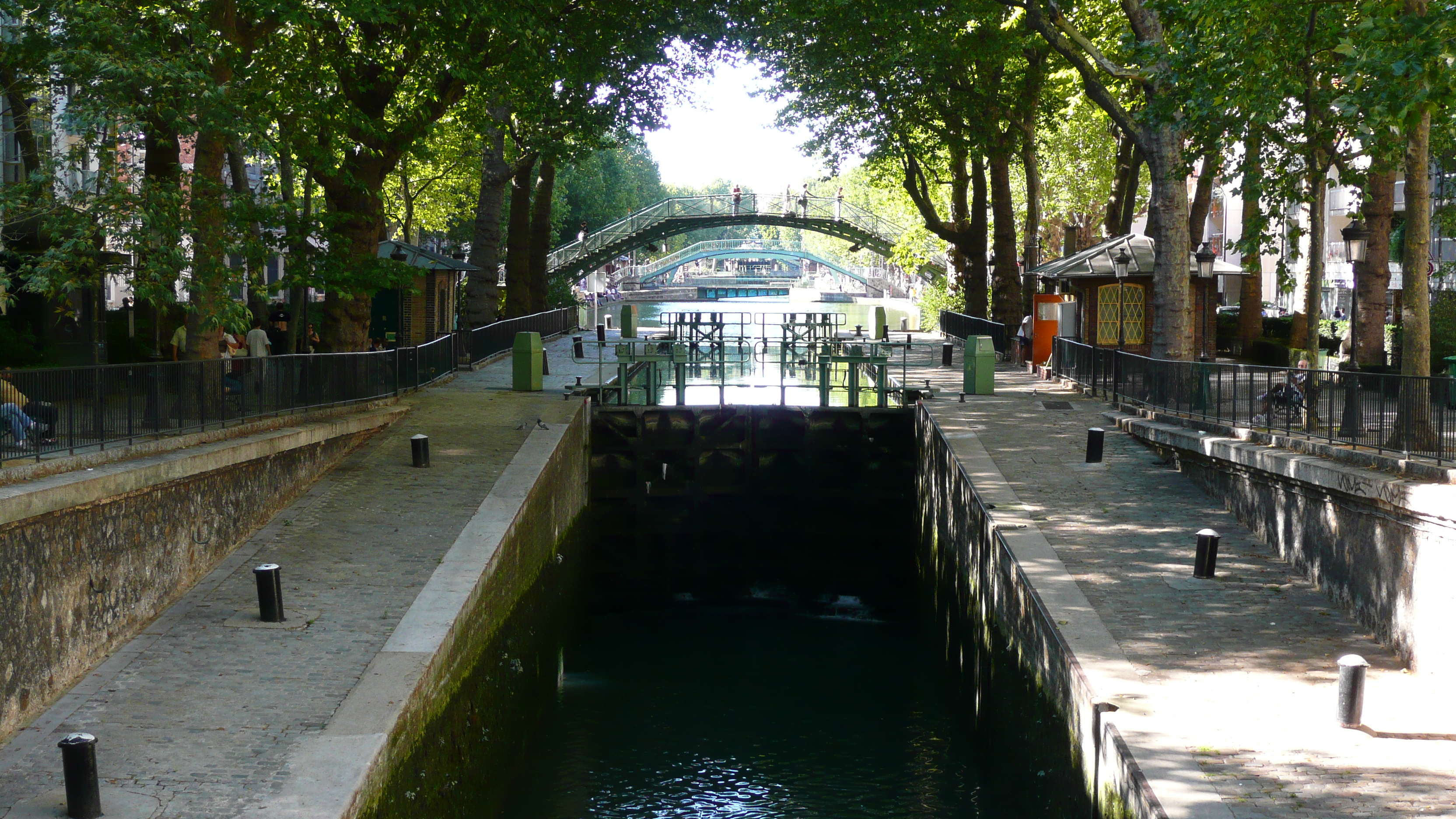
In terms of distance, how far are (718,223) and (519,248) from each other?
77.8 feet

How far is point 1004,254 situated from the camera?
122 feet

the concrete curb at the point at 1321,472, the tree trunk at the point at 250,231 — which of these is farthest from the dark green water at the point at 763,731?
the tree trunk at the point at 250,231

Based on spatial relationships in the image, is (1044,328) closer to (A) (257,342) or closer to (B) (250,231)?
(A) (257,342)

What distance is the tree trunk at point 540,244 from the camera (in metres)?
39.1

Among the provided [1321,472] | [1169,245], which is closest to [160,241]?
[1321,472]

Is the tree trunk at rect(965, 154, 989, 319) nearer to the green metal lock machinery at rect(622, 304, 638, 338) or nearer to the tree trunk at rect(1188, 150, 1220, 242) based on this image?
the tree trunk at rect(1188, 150, 1220, 242)

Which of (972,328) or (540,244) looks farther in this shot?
(540,244)

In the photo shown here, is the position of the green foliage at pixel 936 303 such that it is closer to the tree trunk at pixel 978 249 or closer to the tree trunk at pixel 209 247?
the tree trunk at pixel 978 249

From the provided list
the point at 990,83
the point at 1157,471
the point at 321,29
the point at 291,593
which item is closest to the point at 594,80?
the point at 321,29

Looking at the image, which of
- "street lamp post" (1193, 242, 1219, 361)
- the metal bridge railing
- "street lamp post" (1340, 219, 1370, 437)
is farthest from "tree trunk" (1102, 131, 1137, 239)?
the metal bridge railing

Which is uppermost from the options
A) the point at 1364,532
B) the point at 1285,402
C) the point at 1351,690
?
the point at 1285,402

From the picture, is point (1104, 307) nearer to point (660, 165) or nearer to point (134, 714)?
point (134, 714)

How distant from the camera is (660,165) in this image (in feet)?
379

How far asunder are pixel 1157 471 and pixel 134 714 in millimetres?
13322
